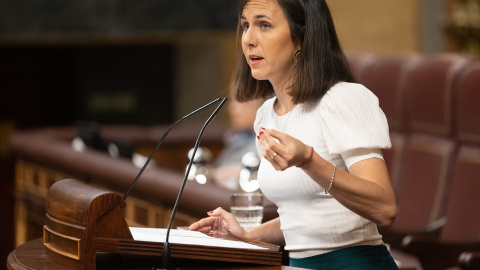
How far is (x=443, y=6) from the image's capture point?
21.1ft

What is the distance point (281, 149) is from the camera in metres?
1.50

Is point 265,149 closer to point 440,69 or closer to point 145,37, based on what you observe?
point 440,69

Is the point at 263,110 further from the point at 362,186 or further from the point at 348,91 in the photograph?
the point at 362,186

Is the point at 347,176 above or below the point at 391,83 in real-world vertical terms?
above

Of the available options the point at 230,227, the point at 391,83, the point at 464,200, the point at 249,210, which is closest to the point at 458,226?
the point at 464,200

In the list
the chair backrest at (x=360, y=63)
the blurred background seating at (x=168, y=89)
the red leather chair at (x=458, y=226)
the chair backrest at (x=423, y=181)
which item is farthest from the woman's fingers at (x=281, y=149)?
the chair backrest at (x=360, y=63)

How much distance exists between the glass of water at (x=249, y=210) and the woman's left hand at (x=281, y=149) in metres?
0.68

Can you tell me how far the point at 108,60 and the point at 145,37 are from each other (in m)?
0.53

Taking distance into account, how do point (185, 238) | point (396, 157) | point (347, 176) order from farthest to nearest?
point (396, 157) → point (185, 238) → point (347, 176)

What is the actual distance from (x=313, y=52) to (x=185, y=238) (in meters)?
0.48

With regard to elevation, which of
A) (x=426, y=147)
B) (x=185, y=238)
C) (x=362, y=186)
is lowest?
(x=426, y=147)

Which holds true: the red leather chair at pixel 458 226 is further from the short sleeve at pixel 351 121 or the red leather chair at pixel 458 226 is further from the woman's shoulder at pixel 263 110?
the short sleeve at pixel 351 121

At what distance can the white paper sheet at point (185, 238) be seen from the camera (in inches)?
64.7

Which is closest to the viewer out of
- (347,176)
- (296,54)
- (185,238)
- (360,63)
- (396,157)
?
(347,176)
